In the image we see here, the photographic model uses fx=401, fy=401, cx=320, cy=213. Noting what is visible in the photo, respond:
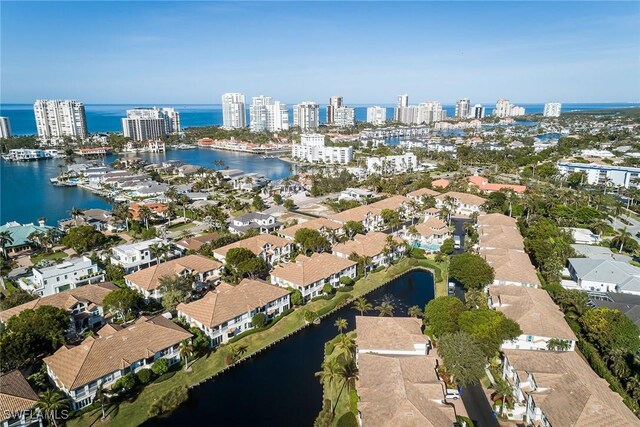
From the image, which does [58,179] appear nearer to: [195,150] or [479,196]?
[195,150]

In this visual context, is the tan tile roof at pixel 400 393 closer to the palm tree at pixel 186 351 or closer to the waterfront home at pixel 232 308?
the waterfront home at pixel 232 308

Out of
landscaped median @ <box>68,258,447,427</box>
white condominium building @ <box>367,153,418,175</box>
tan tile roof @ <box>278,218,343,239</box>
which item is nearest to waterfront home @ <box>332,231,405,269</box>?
landscaped median @ <box>68,258,447,427</box>

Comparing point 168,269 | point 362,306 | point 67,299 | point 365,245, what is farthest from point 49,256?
point 362,306

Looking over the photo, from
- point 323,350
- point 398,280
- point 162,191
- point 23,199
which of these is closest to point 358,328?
point 323,350

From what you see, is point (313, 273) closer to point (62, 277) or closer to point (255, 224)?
point (255, 224)

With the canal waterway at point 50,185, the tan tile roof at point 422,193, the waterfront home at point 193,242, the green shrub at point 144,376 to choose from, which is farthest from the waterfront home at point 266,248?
the canal waterway at point 50,185

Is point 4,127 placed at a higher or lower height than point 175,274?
higher
